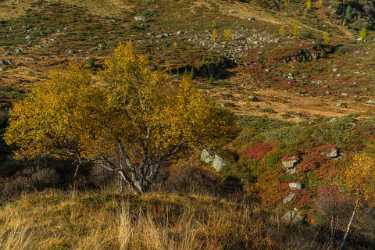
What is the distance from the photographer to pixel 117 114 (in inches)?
808

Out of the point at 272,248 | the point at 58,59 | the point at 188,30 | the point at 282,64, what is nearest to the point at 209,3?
the point at 188,30

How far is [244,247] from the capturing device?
5910 mm

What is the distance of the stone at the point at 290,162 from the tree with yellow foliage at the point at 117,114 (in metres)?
17.4

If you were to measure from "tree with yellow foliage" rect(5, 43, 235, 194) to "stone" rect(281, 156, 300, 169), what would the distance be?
17357mm

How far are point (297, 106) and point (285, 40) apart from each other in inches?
2031

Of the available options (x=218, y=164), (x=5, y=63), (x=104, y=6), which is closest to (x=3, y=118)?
(x=218, y=164)

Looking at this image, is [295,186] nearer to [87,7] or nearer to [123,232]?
[123,232]

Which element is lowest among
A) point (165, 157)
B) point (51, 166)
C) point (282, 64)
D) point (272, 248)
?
point (282, 64)

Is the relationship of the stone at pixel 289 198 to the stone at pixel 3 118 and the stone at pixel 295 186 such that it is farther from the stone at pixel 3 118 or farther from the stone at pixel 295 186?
the stone at pixel 3 118

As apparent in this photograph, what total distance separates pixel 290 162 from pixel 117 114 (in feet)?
70.6

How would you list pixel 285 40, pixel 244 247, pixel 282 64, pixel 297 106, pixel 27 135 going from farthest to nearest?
pixel 285 40 < pixel 282 64 < pixel 297 106 < pixel 27 135 < pixel 244 247

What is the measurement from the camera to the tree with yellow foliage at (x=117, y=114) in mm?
18766

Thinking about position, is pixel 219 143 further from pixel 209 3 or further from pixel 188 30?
pixel 209 3

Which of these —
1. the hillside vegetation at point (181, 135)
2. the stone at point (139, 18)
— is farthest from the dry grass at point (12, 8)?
the stone at point (139, 18)
